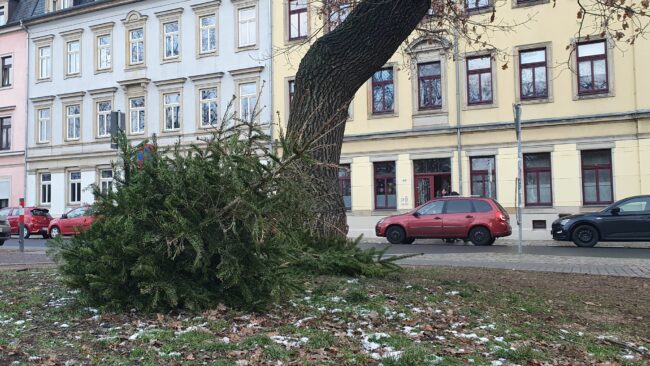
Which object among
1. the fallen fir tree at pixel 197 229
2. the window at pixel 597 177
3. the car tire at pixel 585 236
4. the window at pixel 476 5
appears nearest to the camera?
the fallen fir tree at pixel 197 229

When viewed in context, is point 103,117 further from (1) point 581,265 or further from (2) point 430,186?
(1) point 581,265

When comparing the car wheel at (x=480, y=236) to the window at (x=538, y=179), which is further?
the window at (x=538, y=179)

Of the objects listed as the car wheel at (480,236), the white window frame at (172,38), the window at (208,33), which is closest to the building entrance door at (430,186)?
the car wheel at (480,236)

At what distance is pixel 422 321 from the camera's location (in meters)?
5.32

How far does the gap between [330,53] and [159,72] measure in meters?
25.7

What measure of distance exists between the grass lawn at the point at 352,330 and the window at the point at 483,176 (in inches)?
696

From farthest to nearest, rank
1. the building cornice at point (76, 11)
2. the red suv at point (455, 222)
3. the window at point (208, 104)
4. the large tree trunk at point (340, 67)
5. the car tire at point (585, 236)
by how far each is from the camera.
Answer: the building cornice at point (76, 11) → the window at point (208, 104) → the red suv at point (455, 222) → the car tire at point (585, 236) → the large tree trunk at point (340, 67)

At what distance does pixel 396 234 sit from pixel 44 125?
2435cm

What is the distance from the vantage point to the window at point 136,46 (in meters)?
32.4

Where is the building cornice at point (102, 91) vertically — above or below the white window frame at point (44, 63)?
below

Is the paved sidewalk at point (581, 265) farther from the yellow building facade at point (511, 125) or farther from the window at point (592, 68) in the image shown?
the window at point (592, 68)

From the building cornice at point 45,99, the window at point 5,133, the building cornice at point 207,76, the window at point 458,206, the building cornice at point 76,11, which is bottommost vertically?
the window at point 458,206

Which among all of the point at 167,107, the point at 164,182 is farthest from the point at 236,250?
the point at 167,107

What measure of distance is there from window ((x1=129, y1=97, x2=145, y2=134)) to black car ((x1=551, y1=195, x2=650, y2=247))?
73.2ft
